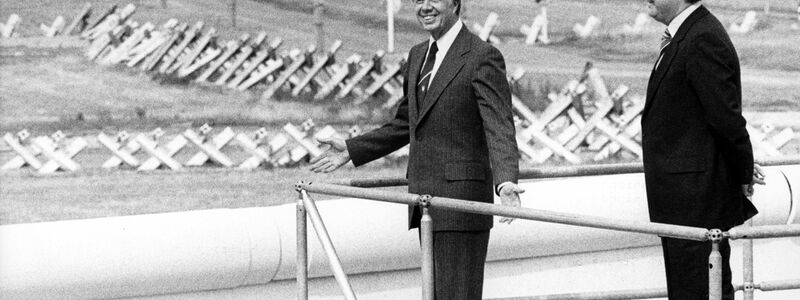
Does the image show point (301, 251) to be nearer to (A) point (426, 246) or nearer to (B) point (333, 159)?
(B) point (333, 159)

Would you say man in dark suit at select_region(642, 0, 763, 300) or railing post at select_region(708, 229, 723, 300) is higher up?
man in dark suit at select_region(642, 0, 763, 300)

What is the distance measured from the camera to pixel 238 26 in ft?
31.8

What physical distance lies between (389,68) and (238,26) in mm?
847

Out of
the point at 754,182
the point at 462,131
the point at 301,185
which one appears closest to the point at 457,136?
the point at 462,131

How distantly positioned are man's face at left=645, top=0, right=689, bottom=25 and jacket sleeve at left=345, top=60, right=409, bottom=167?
54 cm

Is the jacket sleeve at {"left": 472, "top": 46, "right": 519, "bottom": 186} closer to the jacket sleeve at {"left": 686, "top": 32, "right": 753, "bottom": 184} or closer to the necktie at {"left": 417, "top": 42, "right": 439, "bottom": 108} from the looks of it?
the necktie at {"left": 417, "top": 42, "right": 439, "bottom": 108}

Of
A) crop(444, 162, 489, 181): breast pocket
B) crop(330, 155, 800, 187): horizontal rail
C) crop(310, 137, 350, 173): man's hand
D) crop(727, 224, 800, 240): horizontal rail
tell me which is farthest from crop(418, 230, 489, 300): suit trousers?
crop(727, 224, 800, 240): horizontal rail

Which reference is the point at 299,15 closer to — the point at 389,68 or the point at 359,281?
the point at 389,68

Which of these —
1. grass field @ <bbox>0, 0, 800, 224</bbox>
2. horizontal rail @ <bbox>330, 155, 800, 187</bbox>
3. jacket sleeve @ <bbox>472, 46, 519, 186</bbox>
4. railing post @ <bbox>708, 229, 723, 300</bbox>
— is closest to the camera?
railing post @ <bbox>708, 229, 723, 300</bbox>

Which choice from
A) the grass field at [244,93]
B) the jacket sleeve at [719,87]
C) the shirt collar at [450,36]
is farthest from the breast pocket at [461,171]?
the grass field at [244,93]

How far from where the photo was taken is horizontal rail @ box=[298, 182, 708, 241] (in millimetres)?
2584

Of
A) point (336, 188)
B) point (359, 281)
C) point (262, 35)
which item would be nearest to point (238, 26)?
point (262, 35)

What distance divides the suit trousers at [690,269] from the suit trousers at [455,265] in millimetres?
358

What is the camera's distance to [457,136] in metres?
3.31
